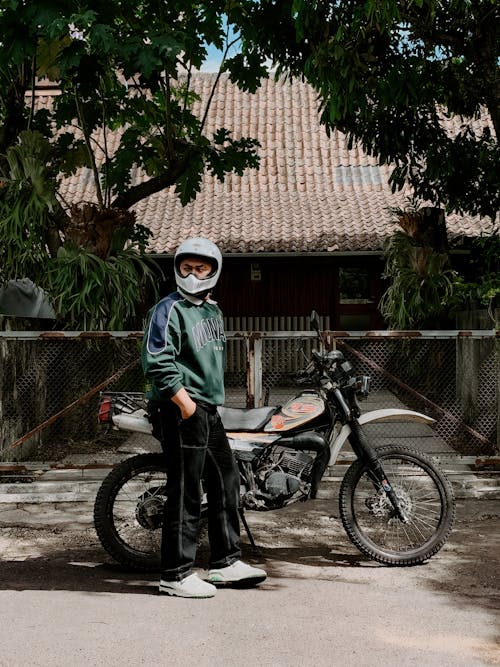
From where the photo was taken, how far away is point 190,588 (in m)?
4.44

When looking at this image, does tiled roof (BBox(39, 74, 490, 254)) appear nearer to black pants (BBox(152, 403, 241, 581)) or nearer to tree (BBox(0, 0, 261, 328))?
tree (BBox(0, 0, 261, 328))

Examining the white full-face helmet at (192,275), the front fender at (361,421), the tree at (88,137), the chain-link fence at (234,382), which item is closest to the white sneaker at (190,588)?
the front fender at (361,421)

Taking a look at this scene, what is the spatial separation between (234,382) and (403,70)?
3.62 m

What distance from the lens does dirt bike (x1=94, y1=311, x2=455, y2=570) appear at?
5.04 metres

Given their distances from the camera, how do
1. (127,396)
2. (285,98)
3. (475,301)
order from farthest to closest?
(285,98), (475,301), (127,396)

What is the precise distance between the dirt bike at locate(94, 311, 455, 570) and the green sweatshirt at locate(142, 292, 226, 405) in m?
0.53

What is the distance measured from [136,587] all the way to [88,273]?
4.54m

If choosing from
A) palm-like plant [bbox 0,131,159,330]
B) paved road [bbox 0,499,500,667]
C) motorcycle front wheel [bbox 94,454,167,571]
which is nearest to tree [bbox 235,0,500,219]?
palm-like plant [bbox 0,131,159,330]

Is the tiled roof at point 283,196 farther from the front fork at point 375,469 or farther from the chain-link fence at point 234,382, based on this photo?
the front fork at point 375,469

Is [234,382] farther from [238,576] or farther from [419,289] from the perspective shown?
[238,576]

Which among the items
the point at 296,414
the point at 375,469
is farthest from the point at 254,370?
the point at 375,469

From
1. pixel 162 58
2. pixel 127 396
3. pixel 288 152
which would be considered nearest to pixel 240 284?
pixel 288 152

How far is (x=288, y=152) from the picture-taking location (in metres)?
20.1

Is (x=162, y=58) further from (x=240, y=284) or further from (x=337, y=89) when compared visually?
(x=240, y=284)
